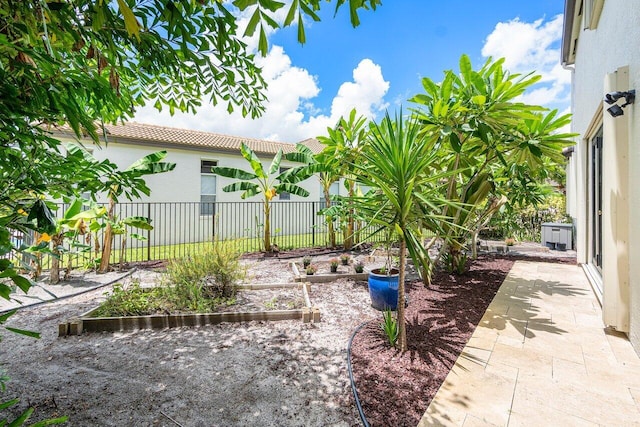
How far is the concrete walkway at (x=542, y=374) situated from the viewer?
227 centimetres

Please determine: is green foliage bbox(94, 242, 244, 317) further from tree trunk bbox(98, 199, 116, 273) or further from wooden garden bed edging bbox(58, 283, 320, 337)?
tree trunk bbox(98, 199, 116, 273)

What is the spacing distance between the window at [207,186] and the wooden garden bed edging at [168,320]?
9466 mm

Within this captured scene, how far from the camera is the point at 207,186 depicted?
44.1 ft

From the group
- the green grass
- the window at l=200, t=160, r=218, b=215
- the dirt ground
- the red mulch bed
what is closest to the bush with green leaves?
the green grass

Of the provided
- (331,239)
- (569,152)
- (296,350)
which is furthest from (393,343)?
(569,152)

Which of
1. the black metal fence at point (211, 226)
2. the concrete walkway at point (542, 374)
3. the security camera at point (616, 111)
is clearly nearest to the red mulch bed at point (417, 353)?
the concrete walkway at point (542, 374)

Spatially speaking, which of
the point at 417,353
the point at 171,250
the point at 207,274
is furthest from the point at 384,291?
the point at 171,250

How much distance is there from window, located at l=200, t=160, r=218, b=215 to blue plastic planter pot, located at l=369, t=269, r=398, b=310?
10.4 meters

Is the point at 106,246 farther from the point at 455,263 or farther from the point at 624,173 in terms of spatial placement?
the point at 624,173

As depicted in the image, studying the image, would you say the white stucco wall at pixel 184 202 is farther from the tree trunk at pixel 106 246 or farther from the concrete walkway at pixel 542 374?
the concrete walkway at pixel 542 374

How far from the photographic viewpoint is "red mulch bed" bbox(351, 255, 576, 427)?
7.95 ft

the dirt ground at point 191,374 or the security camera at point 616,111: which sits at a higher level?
the security camera at point 616,111

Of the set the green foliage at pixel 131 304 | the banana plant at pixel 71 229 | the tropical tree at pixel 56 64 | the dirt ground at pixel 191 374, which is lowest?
the dirt ground at pixel 191 374

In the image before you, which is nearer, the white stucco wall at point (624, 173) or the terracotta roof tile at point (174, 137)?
the white stucco wall at point (624, 173)
